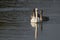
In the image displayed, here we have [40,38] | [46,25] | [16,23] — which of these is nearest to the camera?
[40,38]

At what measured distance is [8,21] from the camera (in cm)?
1617

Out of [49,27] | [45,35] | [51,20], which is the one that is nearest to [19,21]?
[51,20]

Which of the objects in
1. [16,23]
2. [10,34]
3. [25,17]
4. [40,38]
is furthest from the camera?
[25,17]

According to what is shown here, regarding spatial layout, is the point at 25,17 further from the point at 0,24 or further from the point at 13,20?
the point at 0,24

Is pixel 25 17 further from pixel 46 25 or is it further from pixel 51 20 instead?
pixel 46 25

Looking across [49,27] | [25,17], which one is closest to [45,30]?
[49,27]

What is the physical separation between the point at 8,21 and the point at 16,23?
865 millimetres

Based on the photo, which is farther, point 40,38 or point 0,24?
point 0,24

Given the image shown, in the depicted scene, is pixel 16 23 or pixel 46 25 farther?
pixel 16 23

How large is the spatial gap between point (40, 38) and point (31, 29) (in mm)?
1775

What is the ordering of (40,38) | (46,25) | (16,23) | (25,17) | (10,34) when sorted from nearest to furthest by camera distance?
(40,38), (10,34), (46,25), (16,23), (25,17)

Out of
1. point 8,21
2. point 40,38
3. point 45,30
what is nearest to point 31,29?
point 45,30

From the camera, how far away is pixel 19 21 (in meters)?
16.0

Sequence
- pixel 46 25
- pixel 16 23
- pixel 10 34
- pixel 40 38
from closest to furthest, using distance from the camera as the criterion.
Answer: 1. pixel 40 38
2. pixel 10 34
3. pixel 46 25
4. pixel 16 23
